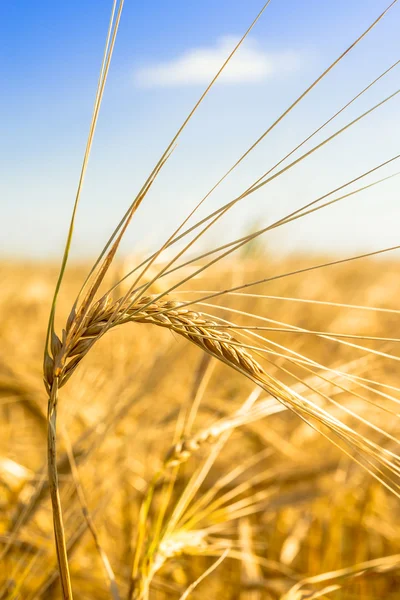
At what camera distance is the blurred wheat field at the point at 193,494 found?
47 cm

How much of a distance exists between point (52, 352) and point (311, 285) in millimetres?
2221

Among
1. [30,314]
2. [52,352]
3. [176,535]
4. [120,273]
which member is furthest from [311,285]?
[52,352]

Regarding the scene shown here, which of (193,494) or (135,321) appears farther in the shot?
(193,494)

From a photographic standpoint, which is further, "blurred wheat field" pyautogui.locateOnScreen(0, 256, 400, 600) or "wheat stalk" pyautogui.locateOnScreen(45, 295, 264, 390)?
"blurred wheat field" pyautogui.locateOnScreen(0, 256, 400, 600)

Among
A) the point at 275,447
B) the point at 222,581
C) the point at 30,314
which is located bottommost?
the point at 222,581

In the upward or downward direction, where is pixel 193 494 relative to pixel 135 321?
downward

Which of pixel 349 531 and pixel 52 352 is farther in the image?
pixel 349 531

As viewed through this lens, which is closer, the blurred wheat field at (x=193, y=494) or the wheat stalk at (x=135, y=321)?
the wheat stalk at (x=135, y=321)

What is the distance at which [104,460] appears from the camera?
1.96 ft

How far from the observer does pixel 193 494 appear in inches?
17.0

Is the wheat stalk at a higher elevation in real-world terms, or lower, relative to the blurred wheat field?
higher

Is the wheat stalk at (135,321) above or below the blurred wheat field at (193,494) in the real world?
above

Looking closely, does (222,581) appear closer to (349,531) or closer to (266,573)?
(266,573)

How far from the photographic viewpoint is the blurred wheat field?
47 cm
